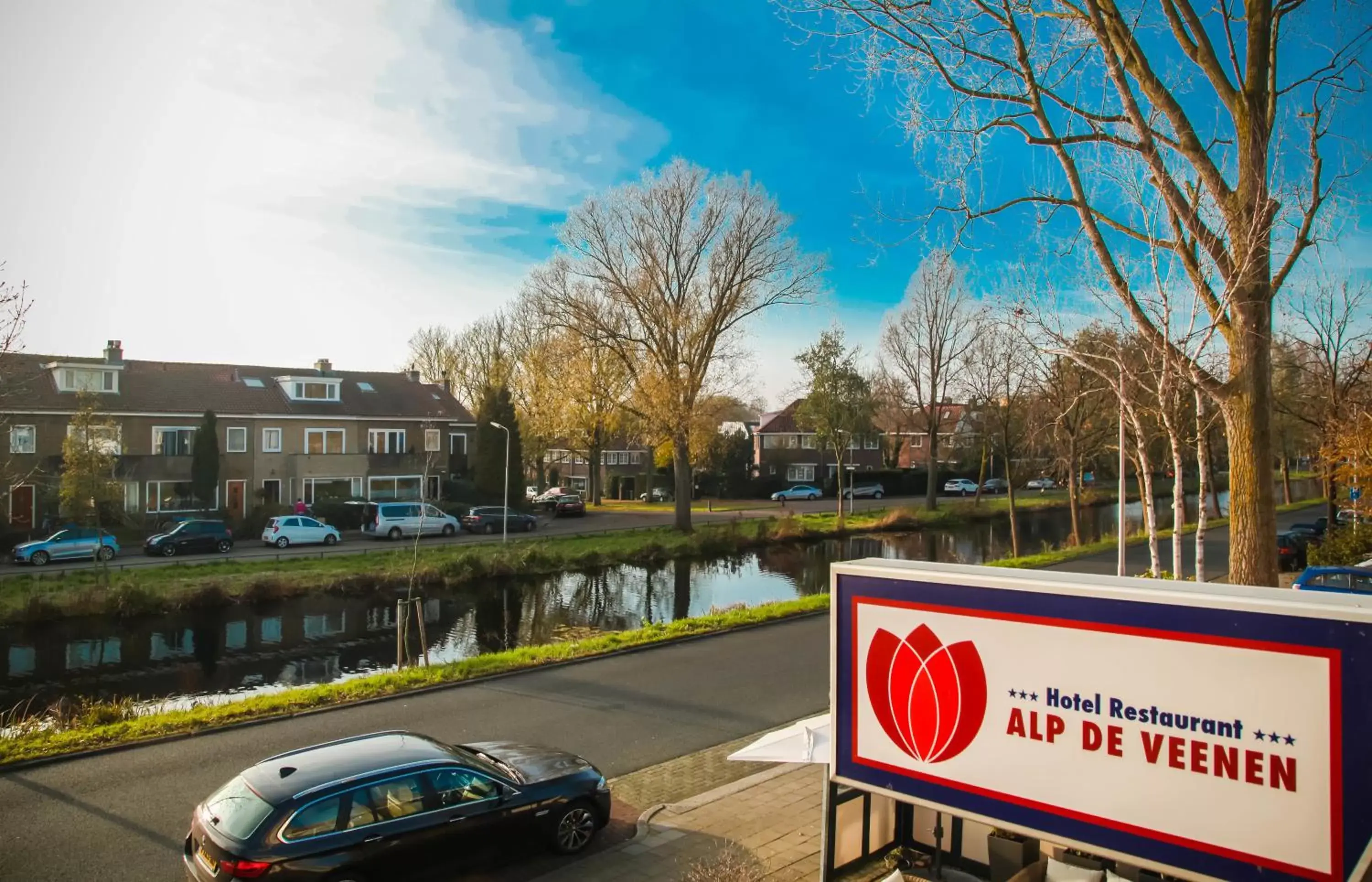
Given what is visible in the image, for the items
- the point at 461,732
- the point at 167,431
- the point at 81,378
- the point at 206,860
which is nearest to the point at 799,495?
the point at 167,431

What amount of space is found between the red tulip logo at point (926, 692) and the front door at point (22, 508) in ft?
128

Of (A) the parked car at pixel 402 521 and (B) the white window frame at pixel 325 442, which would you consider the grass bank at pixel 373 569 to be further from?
(B) the white window frame at pixel 325 442

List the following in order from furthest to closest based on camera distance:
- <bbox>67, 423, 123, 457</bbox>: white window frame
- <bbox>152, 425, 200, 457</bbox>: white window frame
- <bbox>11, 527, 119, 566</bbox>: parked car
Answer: <bbox>152, 425, 200, 457</bbox>: white window frame
<bbox>67, 423, 123, 457</bbox>: white window frame
<bbox>11, 527, 119, 566</bbox>: parked car

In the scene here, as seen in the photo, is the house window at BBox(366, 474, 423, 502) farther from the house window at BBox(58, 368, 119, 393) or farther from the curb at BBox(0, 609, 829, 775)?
the curb at BBox(0, 609, 829, 775)

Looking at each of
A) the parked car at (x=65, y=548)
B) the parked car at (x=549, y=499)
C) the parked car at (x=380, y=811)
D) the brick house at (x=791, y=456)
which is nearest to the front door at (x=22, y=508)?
the parked car at (x=65, y=548)

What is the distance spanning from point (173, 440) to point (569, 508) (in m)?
18.9

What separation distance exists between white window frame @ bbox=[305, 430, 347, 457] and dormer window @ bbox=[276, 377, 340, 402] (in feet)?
5.82

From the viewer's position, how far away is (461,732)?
11312 mm

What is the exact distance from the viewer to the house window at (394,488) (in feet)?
150

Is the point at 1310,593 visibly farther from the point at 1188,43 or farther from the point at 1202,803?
the point at 1188,43

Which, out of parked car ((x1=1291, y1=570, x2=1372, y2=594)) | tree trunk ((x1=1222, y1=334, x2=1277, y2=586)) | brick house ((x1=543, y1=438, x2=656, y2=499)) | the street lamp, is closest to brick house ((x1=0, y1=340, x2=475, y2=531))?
the street lamp

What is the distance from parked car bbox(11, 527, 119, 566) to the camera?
29.6m

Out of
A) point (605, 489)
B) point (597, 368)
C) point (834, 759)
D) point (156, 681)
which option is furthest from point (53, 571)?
point (605, 489)

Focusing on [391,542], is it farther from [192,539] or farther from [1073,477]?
[1073,477]
